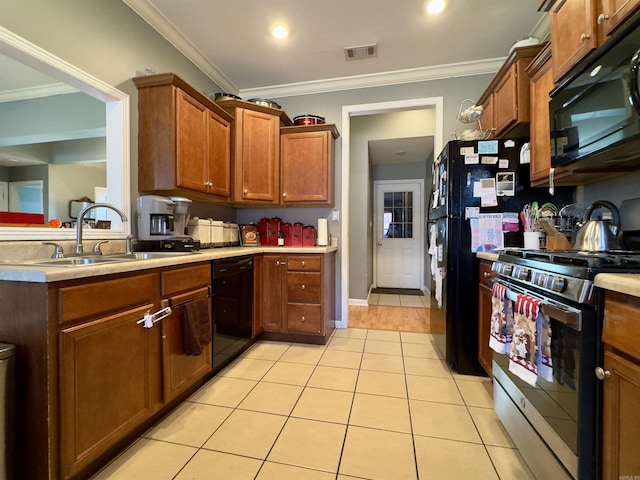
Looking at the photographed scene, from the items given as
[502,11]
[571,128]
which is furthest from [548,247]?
[502,11]

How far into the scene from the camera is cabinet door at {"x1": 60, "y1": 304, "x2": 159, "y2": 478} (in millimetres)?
1062

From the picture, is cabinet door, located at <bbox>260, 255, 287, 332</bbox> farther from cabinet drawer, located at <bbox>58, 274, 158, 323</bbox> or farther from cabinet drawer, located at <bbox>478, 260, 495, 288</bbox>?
cabinet drawer, located at <bbox>478, 260, 495, 288</bbox>

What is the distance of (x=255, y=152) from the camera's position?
293 cm

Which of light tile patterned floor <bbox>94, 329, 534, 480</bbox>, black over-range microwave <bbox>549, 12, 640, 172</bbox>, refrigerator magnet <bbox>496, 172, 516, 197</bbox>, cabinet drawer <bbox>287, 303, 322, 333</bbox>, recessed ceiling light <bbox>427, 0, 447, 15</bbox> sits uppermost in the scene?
recessed ceiling light <bbox>427, 0, 447, 15</bbox>

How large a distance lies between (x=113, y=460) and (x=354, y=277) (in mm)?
3461

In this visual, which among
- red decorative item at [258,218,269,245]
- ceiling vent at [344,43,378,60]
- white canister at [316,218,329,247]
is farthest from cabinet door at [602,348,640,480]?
red decorative item at [258,218,269,245]

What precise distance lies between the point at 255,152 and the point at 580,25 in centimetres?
246

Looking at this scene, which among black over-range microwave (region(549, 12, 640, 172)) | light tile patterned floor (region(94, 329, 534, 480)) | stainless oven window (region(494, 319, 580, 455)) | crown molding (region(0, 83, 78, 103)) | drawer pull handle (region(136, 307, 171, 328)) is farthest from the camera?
crown molding (region(0, 83, 78, 103))

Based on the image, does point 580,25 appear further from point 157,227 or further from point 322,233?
point 157,227

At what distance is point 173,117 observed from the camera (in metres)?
2.08

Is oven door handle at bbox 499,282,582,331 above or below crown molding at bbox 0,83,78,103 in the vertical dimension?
below

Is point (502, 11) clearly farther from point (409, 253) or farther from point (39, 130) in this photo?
point (39, 130)

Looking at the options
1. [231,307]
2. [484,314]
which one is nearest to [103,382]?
[231,307]

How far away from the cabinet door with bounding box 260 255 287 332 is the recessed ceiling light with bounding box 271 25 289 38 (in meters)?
1.93
